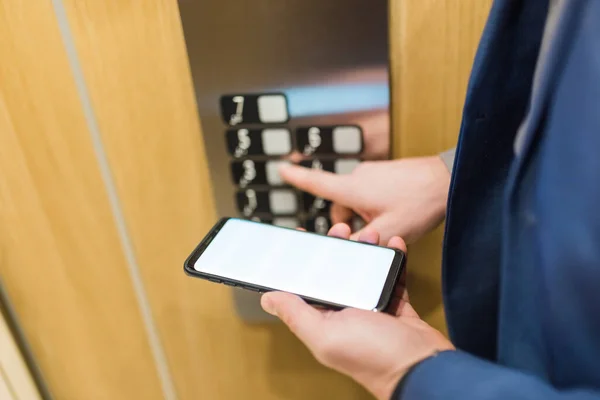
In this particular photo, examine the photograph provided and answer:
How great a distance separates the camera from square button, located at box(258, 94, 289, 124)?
439mm

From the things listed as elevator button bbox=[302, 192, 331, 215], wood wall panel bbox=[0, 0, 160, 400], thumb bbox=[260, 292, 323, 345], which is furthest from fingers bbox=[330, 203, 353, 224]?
wood wall panel bbox=[0, 0, 160, 400]

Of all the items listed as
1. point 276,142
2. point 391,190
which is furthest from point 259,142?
point 391,190

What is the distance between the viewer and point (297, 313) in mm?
389

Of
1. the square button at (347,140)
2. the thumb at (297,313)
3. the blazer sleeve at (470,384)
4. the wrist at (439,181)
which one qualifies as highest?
the square button at (347,140)

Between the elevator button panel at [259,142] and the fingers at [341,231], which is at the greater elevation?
the elevator button panel at [259,142]

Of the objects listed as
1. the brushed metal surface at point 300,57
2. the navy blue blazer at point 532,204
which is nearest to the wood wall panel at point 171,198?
the brushed metal surface at point 300,57

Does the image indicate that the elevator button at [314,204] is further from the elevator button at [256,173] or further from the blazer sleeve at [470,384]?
the blazer sleeve at [470,384]

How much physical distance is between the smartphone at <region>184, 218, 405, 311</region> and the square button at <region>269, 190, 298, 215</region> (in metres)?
0.02

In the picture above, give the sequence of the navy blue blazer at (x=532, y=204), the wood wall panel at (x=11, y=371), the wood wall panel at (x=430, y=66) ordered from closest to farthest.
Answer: the navy blue blazer at (x=532, y=204), the wood wall panel at (x=430, y=66), the wood wall panel at (x=11, y=371)

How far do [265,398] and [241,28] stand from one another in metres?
0.43

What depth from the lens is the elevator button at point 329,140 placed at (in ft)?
1.46

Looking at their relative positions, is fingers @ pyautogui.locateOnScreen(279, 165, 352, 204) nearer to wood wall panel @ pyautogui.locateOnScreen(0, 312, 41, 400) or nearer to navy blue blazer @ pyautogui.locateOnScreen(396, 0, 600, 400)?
navy blue blazer @ pyautogui.locateOnScreen(396, 0, 600, 400)

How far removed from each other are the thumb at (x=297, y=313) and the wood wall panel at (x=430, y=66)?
163mm

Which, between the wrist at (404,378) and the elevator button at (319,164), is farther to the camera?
the elevator button at (319,164)
